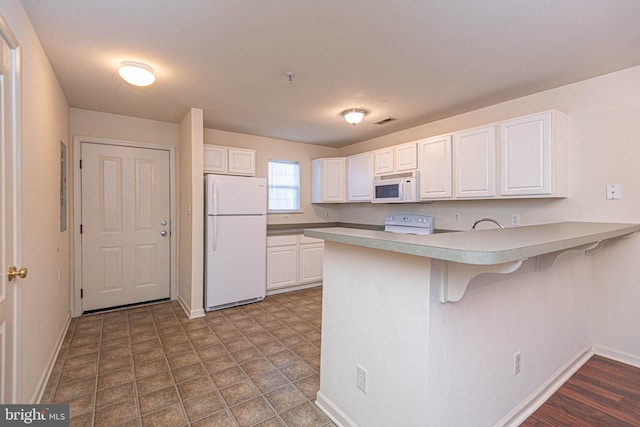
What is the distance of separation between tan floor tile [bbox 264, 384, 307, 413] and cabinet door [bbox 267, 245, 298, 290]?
2208 millimetres

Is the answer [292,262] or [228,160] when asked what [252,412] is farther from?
[228,160]

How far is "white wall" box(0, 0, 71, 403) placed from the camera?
5.40 ft

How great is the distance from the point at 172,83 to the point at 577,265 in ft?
12.3

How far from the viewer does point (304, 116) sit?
3588 mm

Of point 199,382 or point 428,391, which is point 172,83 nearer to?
point 199,382

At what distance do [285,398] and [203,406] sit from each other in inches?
20.2

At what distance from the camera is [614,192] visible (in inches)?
93.7

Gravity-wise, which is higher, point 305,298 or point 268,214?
point 268,214

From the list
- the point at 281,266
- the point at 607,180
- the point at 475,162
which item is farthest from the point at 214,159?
the point at 607,180

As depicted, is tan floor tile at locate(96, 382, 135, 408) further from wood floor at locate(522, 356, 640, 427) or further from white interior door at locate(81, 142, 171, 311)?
wood floor at locate(522, 356, 640, 427)

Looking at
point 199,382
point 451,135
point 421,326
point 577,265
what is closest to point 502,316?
point 421,326

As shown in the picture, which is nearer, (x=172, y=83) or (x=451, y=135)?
(x=172, y=83)

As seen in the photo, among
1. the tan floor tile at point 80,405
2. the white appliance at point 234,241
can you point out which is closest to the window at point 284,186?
the white appliance at point 234,241

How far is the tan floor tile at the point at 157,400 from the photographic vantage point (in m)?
1.82
